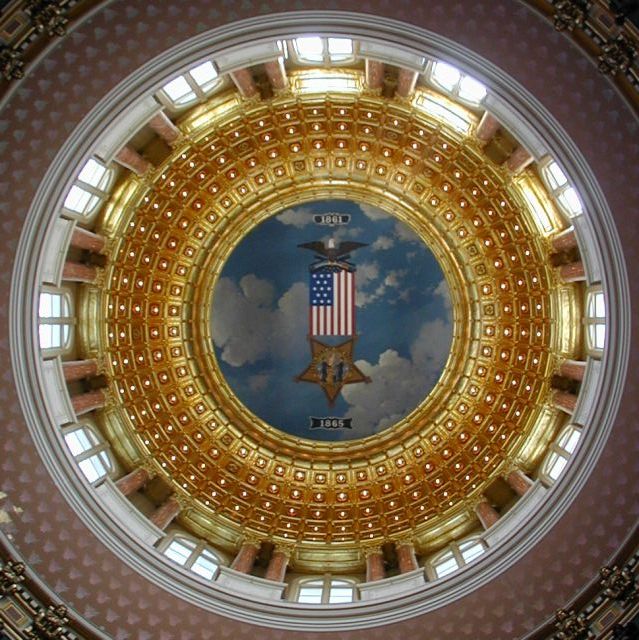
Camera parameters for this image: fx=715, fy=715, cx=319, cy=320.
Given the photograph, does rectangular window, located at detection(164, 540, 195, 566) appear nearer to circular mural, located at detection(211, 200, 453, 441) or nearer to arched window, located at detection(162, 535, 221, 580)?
arched window, located at detection(162, 535, 221, 580)

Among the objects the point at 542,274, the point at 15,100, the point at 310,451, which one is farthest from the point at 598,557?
the point at 15,100

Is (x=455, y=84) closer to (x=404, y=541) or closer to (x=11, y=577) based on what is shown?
(x=404, y=541)

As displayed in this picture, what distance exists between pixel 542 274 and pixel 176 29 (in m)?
13.3

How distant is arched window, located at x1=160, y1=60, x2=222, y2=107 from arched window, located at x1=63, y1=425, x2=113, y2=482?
9.80 m

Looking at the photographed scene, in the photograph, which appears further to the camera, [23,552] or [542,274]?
[542,274]

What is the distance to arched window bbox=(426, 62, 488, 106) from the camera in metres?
20.0

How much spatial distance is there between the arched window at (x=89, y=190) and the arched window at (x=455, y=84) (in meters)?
9.67

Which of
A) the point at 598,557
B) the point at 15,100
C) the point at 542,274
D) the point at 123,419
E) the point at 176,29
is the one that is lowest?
the point at 598,557

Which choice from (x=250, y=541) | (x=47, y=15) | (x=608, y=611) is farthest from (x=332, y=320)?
(x=47, y=15)

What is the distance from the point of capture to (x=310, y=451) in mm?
26031

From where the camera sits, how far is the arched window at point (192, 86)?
779 inches

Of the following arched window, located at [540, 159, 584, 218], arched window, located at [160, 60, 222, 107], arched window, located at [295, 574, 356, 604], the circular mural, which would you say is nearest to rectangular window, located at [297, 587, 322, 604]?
arched window, located at [295, 574, 356, 604]

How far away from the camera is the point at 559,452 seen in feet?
68.1

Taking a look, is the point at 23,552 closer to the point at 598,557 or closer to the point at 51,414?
the point at 51,414
